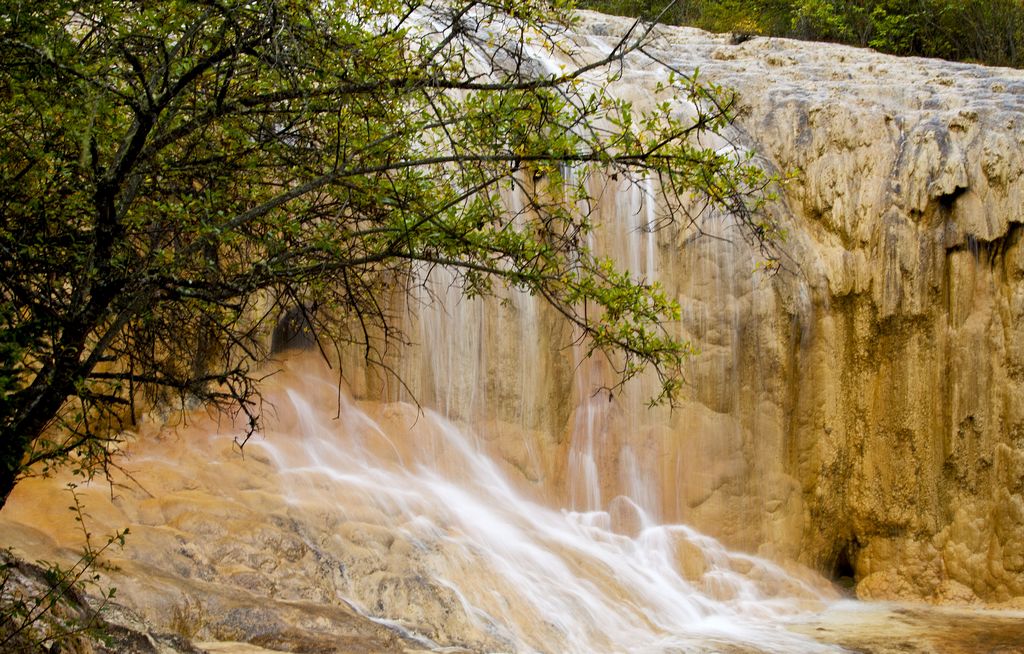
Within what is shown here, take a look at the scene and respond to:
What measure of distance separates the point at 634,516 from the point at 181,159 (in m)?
7.42

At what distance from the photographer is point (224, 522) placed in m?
7.82

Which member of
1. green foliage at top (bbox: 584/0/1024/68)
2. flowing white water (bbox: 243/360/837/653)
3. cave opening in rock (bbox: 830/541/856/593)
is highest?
green foliage at top (bbox: 584/0/1024/68)

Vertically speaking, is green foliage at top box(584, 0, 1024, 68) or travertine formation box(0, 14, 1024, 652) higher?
green foliage at top box(584, 0, 1024, 68)

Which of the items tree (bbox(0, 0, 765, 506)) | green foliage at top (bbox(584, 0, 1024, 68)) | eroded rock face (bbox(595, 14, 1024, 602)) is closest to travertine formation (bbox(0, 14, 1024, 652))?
eroded rock face (bbox(595, 14, 1024, 602))

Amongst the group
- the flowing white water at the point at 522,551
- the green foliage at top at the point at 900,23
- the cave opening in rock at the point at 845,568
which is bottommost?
the cave opening in rock at the point at 845,568

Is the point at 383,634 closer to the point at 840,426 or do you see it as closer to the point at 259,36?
the point at 259,36

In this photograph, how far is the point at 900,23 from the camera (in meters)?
19.1

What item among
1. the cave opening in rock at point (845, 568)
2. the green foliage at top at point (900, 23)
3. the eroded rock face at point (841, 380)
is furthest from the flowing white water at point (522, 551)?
the green foliage at top at point (900, 23)

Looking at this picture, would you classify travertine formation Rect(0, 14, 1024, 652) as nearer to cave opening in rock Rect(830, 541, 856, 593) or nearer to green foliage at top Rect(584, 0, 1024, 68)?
cave opening in rock Rect(830, 541, 856, 593)

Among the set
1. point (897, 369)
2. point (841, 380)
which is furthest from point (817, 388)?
point (897, 369)

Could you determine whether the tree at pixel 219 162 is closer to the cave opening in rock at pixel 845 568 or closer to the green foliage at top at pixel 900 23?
the cave opening in rock at pixel 845 568

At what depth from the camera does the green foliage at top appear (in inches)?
741

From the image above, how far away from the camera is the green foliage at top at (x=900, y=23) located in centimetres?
1881

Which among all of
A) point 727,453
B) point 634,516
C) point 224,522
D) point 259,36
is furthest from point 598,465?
point 259,36
